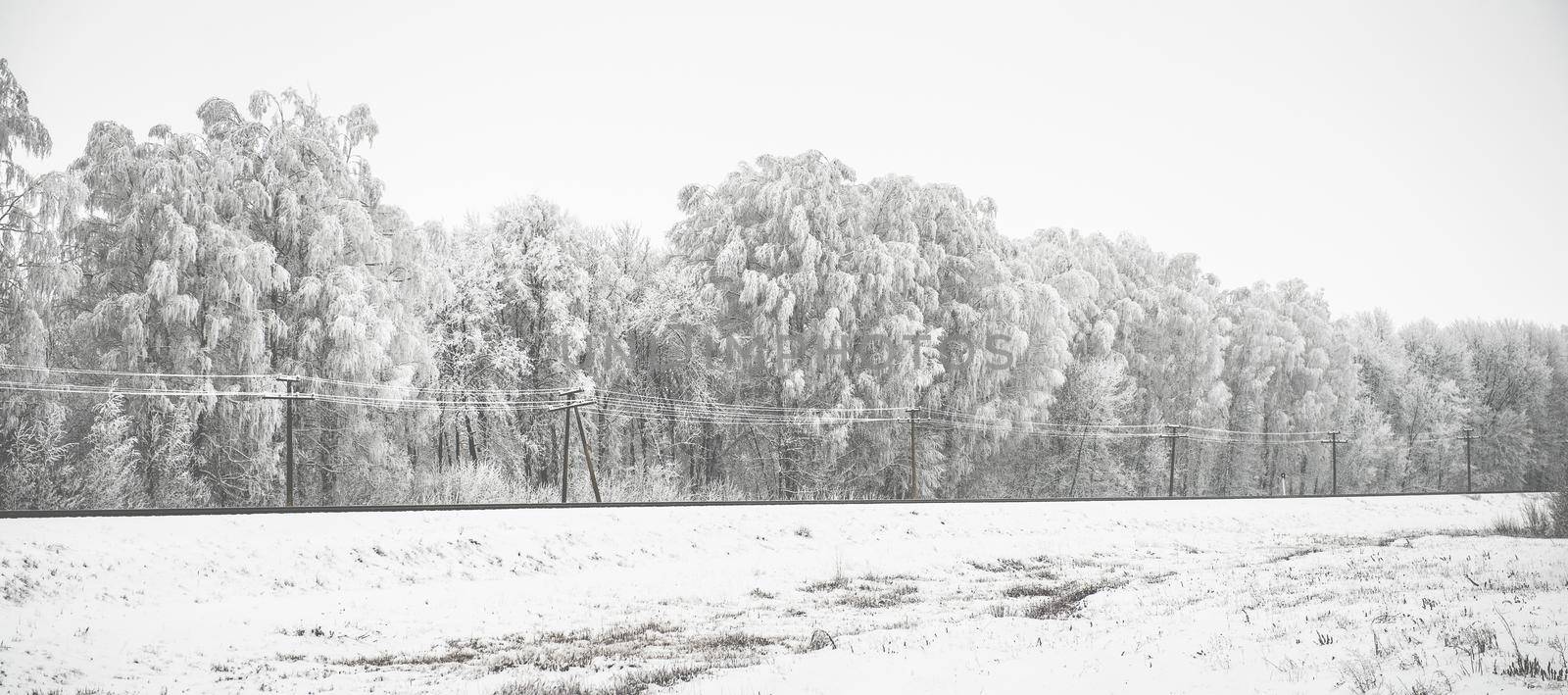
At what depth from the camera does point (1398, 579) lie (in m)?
13.6

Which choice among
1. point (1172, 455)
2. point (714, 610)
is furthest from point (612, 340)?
point (714, 610)

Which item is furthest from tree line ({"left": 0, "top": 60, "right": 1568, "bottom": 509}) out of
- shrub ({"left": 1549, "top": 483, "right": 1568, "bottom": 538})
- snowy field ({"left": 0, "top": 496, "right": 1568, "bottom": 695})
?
shrub ({"left": 1549, "top": 483, "right": 1568, "bottom": 538})

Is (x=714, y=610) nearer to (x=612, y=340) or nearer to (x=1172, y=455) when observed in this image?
(x=612, y=340)

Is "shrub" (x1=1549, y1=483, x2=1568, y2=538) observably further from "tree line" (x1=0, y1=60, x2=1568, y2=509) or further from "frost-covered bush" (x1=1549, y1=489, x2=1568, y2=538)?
"tree line" (x1=0, y1=60, x2=1568, y2=509)

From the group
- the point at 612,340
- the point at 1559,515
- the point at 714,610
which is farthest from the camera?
the point at 612,340

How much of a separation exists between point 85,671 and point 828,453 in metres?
29.1

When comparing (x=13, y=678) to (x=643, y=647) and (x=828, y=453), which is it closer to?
(x=643, y=647)

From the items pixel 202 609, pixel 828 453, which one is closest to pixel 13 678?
pixel 202 609

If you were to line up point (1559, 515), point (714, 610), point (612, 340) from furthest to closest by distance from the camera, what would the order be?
point (612, 340), point (1559, 515), point (714, 610)

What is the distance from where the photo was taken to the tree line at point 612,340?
88.5 ft

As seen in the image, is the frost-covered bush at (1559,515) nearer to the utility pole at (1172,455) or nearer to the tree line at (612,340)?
the utility pole at (1172,455)

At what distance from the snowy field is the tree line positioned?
12146mm

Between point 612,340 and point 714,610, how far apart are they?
25117 mm

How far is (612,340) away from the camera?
39.5m
